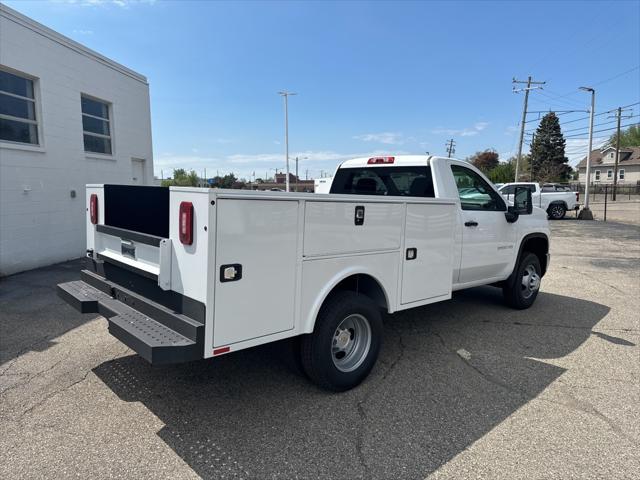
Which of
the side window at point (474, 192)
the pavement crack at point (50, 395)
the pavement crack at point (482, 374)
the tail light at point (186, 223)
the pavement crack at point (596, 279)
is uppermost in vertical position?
the side window at point (474, 192)

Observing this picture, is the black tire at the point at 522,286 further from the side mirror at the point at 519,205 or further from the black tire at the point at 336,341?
the black tire at the point at 336,341

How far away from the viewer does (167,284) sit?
300cm

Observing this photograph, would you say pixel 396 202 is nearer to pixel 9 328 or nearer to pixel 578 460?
pixel 578 460

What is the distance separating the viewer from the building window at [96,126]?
10.4m

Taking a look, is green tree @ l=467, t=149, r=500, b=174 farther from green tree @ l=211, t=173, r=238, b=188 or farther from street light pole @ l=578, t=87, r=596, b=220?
street light pole @ l=578, t=87, r=596, b=220

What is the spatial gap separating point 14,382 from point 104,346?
2.94ft

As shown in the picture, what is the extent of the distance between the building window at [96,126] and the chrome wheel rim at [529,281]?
980cm

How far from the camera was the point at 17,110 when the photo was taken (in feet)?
28.5

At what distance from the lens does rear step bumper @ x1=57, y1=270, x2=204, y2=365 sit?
273 cm

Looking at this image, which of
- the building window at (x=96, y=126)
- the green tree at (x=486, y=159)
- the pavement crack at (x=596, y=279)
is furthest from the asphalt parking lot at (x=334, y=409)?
the green tree at (x=486, y=159)

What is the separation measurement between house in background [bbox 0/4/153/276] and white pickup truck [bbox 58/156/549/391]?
553 cm

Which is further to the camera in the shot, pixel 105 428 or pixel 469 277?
pixel 469 277

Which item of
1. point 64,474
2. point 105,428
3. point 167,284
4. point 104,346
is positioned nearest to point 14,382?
point 104,346

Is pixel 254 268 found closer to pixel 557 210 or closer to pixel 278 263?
pixel 278 263
